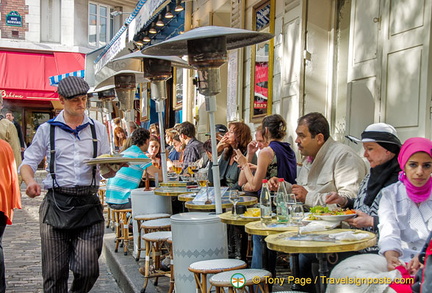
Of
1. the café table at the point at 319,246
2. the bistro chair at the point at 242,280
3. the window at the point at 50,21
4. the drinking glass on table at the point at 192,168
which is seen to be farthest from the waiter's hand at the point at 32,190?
the window at the point at 50,21

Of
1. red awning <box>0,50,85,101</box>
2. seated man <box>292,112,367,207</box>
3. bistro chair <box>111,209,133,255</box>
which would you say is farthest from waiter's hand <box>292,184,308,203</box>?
red awning <box>0,50,85,101</box>

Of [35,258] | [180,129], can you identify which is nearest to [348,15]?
[180,129]

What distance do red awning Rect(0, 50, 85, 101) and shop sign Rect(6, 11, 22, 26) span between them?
1.49 metres

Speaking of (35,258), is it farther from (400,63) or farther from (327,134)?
(400,63)

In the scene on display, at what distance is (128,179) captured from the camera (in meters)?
7.88

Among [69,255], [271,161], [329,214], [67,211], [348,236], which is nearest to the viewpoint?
[348,236]

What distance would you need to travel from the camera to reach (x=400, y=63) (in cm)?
569

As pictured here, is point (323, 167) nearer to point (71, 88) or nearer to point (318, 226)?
point (318, 226)

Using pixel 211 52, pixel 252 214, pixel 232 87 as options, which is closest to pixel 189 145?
pixel 232 87

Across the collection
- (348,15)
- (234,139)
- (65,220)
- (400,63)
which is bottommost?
(65,220)

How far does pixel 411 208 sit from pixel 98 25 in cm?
2682

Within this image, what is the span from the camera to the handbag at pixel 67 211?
4246 millimetres

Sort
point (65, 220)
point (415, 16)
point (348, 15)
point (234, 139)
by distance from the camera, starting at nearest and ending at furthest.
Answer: point (65, 220)
point (415, 16)
point (234, 139)
point (348, 15)

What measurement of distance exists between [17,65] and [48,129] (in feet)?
73.9
